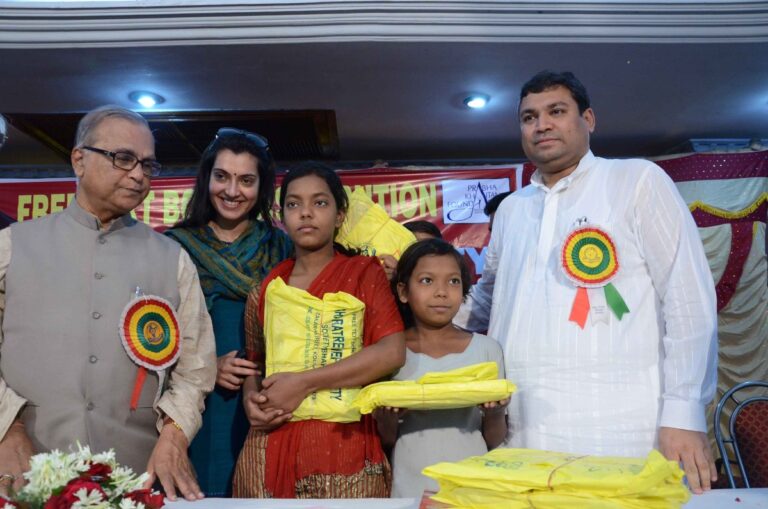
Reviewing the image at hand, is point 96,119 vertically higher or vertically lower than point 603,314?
higher

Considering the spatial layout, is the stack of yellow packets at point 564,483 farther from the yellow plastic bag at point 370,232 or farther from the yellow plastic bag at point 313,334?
the yellow plastic bag at point 370,232

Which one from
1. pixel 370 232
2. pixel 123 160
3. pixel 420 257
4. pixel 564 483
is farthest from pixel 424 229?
pixel 564 483

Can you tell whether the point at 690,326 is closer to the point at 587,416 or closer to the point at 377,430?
the point at 587,416

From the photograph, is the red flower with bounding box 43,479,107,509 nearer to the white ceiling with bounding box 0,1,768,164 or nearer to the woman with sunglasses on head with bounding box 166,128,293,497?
the woman with sunglasses on head with bounding box 166,128,293,497

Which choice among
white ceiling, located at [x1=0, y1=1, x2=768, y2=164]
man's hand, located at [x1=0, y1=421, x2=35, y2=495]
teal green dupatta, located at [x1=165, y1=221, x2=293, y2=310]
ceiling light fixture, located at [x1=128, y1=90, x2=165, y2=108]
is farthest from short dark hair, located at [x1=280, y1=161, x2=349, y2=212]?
ceiling light fixture, located at [x1=128, y1=90, x2=165, y2=108]

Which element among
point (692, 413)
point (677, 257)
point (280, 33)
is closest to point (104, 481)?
point (692, 413)

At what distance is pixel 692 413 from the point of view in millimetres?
1554

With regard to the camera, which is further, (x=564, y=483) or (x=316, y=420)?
(x=316, y=420)

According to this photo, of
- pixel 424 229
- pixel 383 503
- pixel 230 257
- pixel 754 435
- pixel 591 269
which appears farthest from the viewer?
pixel 424 229

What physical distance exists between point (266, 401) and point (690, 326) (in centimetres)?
109

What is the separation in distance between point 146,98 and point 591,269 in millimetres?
3480

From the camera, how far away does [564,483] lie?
94 cm

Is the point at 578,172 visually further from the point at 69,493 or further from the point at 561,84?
the point at 69,493

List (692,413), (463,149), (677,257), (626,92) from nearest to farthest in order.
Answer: (692,413), (677,257), (626,92), (463,149)
